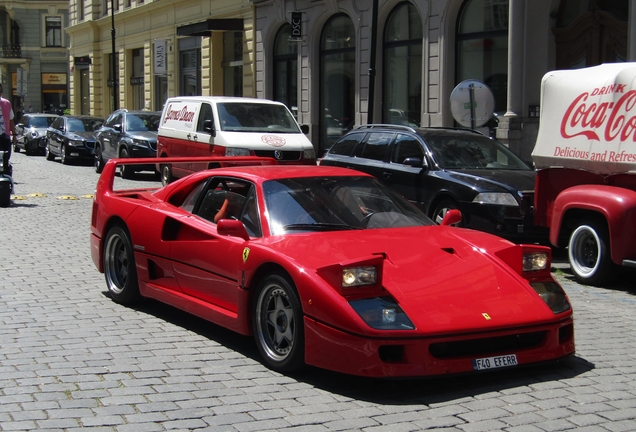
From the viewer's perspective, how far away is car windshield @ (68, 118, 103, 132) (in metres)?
28.4

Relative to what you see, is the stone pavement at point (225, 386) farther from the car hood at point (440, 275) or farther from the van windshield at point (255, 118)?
the van windshield at point (255, 118)

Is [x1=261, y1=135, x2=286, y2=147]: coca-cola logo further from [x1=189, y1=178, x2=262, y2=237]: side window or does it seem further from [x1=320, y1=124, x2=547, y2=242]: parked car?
[x1=189, y1=178, x2=262, y2=237]: side window

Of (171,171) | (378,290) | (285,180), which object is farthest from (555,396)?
(171,171)

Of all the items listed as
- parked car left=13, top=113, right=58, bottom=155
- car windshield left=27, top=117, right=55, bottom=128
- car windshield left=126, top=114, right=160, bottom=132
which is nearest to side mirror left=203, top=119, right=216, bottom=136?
car windshield left=126, top=114, right=160, bottom=132

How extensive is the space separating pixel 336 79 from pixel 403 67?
360 cm

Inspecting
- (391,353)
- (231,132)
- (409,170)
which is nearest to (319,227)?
(391,353)

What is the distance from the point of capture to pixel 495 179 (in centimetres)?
1150

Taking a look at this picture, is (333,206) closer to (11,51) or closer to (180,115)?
(180,115)

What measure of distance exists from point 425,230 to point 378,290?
1.23 metres

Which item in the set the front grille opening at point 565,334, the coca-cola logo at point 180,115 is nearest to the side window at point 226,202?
the front grille opening at point 565,334

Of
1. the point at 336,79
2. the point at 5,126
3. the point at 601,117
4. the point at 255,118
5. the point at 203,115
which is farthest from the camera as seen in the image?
the point at 336,79

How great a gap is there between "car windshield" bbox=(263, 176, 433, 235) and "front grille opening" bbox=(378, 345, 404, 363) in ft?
4.39

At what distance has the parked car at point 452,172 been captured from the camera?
1107 cm

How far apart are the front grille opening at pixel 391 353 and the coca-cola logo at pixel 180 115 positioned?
13.9m
